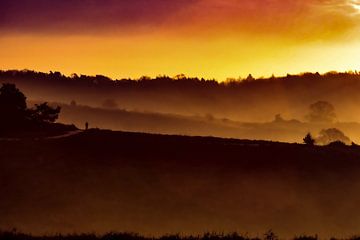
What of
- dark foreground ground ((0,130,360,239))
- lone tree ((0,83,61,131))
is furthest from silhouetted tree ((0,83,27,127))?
dark foreground ground ((0,130,360,239))

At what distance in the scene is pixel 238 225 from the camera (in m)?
42.5

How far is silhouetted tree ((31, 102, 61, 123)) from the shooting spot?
6894cm

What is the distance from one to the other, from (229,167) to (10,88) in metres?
28.6

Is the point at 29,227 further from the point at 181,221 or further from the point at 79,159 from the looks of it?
the point at 79,159

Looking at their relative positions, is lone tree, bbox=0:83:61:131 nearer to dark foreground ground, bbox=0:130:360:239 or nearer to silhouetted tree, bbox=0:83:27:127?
silhouetted tree, bbox=0:83:27:127

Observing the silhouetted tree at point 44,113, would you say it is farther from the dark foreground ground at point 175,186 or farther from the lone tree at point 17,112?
the dark foreground ground at point 175,186

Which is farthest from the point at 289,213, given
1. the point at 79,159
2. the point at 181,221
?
the point at 79,159

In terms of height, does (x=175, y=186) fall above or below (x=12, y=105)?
below

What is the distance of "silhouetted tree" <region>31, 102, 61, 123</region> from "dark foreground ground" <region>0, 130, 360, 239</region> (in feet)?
34.8

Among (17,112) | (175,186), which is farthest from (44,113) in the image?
(175,186)

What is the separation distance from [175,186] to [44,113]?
1089 inches

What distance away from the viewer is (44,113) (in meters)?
69.9

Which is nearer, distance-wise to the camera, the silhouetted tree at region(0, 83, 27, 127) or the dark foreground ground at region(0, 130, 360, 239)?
the dark foreground ground at region(0, 130, 360, 239)

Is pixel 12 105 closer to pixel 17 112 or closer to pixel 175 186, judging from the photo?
pixel 17 112
